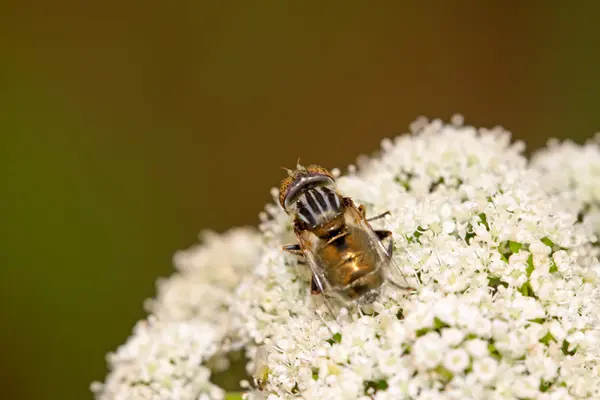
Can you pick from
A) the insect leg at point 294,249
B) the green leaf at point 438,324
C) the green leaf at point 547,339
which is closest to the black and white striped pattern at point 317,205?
the insect leg at point 294,249

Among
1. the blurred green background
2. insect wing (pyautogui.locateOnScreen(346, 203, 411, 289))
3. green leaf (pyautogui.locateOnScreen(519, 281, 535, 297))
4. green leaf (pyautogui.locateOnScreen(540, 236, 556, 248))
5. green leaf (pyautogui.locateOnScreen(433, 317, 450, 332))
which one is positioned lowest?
green leaf (pyautogui.locateOnScreen(433, 317, 450, 332))

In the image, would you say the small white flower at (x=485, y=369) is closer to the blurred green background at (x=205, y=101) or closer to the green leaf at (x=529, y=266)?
the green leaf at (x=529, y=266)

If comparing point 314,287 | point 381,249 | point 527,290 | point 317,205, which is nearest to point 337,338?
point 314,287

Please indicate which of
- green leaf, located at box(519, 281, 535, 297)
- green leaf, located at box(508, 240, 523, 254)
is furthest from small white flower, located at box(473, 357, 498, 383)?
green leaf, located at box(508, 240, 523, 254)

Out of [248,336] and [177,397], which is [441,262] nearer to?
[248,336]

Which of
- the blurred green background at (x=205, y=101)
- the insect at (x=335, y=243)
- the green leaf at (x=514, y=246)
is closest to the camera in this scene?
the insect at (x=335, y=243)

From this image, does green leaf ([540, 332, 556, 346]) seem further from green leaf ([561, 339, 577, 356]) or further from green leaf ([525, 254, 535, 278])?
green leaf ([525, 254, 535, 278])
